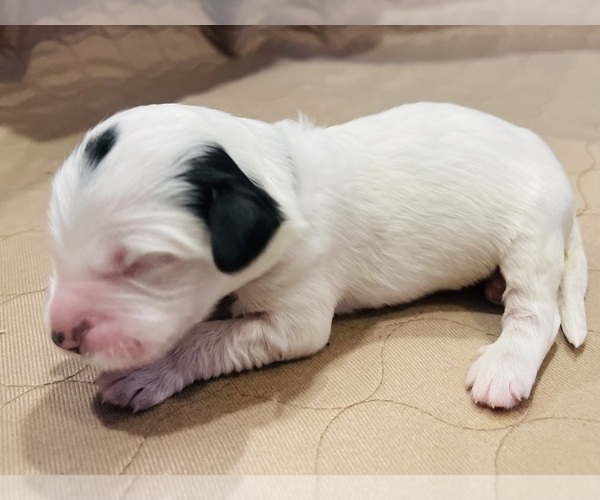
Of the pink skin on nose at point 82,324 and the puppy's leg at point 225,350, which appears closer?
the pink skin on nose at point 82,324

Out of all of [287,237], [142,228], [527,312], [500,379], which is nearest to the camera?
[142,228]

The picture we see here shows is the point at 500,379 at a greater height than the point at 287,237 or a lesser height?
lesser

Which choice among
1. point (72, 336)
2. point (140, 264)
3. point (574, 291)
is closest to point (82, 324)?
point (72, 336)

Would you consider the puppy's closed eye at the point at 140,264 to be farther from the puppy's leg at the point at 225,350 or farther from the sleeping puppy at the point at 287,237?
the puppy's leg at the point at 225,350

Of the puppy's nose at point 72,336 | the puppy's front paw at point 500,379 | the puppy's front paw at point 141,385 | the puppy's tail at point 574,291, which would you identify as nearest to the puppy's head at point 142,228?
the puppy's nose at point 72,336

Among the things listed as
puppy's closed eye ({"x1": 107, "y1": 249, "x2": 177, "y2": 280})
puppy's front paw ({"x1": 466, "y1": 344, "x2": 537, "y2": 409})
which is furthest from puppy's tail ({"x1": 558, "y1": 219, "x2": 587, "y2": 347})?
puppy's closed eye ({"x1": 107, "y1": 249, "x2": 177, "y2": 280})

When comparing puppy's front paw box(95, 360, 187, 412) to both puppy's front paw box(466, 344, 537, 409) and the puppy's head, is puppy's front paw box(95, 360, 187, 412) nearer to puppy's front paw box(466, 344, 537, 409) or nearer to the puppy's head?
the puppy's head

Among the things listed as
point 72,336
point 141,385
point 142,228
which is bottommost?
point 141,385

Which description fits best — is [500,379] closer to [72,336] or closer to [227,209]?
[227,209]
